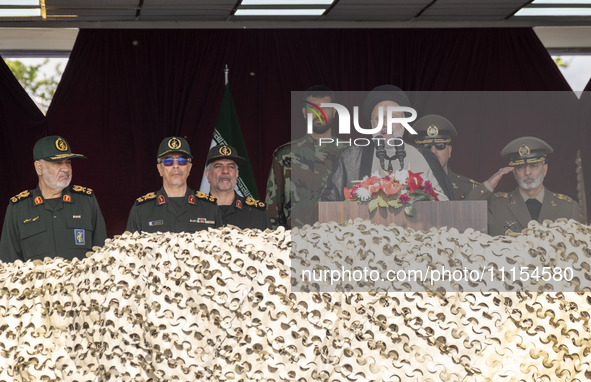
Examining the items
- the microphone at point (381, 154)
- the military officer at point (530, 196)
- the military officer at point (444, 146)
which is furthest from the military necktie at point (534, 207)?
the microphone at point (381, 154)

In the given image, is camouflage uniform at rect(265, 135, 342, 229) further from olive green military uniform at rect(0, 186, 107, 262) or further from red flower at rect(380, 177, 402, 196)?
red flower at rect(380, 177, 402, 196)

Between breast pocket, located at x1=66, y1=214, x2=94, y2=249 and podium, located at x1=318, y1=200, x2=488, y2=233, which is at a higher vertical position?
podium, located at x1=318, y1=200, x2=488, y2=233

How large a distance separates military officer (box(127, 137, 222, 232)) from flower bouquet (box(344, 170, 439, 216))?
6.07 ft

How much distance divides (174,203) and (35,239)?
2.30ft

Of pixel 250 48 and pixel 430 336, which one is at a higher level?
pixel 250 48

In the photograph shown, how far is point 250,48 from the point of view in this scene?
657 cm

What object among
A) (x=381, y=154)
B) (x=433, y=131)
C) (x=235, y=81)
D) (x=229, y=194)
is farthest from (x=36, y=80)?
(x=381, y=154)

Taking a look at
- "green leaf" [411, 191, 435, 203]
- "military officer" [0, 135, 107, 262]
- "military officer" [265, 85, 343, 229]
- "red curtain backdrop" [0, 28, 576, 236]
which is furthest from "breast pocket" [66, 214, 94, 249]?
"red curtain backdrop" [0, 28, 576, 236]

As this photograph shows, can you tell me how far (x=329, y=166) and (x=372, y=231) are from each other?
213 centimetres

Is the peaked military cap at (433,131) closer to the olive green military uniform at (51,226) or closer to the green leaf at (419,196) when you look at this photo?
the olive green military uniform at (51,226)

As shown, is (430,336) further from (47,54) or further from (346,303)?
(47,54)

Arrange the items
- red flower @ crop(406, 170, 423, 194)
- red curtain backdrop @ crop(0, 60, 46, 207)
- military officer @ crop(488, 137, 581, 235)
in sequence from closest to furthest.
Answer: red flower @ crop(406, 170, 423, 194) < military officer @ crop(488, 137, 581, 235) < red curtain backdrop @ crop(0, 60, 46, 207)

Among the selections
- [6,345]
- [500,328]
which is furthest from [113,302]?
[500,328]

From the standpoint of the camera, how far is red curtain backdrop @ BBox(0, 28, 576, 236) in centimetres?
632
